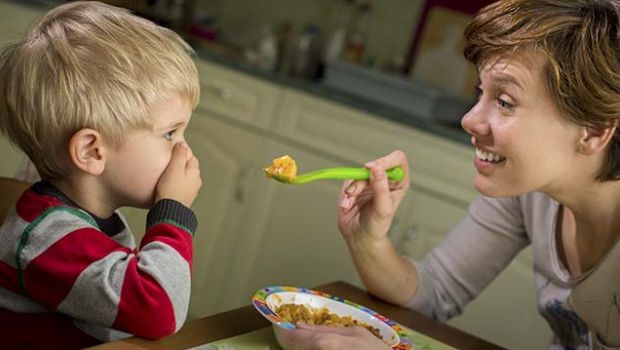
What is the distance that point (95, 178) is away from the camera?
1.18 metres

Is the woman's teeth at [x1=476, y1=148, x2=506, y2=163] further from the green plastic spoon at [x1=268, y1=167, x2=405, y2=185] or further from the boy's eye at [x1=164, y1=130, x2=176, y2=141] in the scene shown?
the boy's eye at [x1=164, y1=130, x2=176, y2=141]

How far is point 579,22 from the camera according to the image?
1.39m

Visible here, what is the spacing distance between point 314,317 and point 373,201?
300 mm

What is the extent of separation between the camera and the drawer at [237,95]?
2.92m

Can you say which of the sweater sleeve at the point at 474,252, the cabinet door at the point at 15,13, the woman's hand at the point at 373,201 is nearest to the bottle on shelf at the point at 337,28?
the cabinet door at the point at 15,13

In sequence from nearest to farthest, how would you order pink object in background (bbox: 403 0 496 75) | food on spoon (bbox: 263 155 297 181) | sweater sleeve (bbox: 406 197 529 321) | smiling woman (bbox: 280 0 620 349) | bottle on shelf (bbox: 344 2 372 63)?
1. food on spoon (bbox: 263 155 297 181)
2. smiling woman (bbox: 280 0 620 349)
3. sweater sleeve (bbox: 406 197 529 321)
4. pink object in background (bbox: 403 0 496 75)
5. bottle on shelf (bbox: 344 2 372 63)

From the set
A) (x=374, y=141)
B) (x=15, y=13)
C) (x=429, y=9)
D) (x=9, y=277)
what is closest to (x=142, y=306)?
(x=9, y=277)

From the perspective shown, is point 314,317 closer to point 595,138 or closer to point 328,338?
point 328,338

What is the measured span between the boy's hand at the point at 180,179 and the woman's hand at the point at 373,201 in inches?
12.9

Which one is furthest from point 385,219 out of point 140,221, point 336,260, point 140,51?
point 336,260

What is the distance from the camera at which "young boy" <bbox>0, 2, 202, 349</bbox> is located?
108cm

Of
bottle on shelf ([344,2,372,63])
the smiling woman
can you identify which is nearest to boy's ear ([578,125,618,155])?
the smiling woman

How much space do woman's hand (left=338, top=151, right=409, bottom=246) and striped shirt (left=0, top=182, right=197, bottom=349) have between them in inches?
14.5

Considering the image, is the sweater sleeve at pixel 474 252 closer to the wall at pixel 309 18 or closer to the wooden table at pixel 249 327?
the wooden table at pixel 249 327
